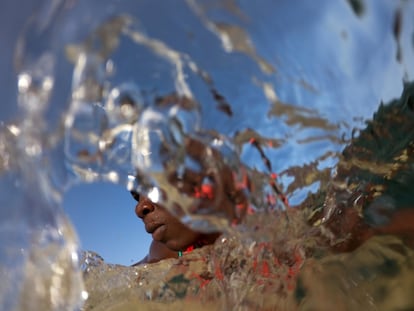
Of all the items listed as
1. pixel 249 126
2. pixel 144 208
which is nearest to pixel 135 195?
pixel 144 208

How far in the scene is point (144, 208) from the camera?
0.92 metres

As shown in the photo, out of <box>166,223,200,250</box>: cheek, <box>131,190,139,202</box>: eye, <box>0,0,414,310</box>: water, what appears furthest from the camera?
<box>166,223,200,250</box>: cheek

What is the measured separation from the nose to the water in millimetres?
295

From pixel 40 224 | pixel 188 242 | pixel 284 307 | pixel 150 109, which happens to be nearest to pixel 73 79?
pixel 150 109

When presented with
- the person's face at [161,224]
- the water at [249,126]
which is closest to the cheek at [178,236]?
the person's face at [161,224]

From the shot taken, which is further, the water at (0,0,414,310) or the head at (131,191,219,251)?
the head at (131,191,219,251)

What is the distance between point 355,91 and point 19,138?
0.36 metres

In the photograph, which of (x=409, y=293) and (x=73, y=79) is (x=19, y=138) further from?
(x=409, y=293)

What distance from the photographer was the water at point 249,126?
44 centimetres

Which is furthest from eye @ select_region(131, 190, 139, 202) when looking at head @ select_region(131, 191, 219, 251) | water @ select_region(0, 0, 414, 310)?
water @ select_region(0, 0, 414, 310)

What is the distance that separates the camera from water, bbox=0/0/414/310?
0.44m

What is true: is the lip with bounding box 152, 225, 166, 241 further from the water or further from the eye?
the water

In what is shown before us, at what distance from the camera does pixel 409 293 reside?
0.52 metres

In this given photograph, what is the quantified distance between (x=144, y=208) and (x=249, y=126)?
48cm
